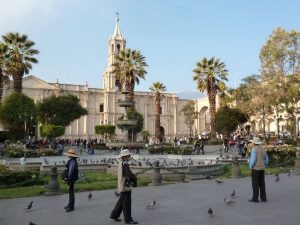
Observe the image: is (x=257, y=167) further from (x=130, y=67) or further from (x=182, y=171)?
(x=130, y=67)

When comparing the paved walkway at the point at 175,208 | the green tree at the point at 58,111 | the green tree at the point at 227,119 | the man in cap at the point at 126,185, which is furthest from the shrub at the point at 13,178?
the green tree at the point at 227,119

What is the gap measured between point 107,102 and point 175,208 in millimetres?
63265

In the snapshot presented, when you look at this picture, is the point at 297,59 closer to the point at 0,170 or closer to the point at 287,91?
the point at 287,91

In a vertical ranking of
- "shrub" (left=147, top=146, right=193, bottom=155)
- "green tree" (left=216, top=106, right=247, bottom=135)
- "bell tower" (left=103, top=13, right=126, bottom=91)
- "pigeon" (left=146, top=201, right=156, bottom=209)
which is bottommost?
→ "pigeon" (left=146, top=201, right=156, bottom=209)

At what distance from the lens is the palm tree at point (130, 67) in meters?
41.9

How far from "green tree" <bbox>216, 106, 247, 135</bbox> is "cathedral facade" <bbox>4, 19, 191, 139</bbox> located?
18.8 meters

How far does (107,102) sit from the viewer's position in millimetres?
70812

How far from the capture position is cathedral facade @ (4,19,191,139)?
210ft

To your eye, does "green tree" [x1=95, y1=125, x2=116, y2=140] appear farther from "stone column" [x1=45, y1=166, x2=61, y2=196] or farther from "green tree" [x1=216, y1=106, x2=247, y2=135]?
"stone column" [x1=45, y1=166, x2=61, y2=196]

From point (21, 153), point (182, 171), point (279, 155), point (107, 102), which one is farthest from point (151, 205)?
point (107, 102)

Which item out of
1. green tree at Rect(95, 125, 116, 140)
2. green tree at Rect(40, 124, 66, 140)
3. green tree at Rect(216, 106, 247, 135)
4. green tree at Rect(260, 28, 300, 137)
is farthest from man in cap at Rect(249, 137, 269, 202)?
green tree at Rect(95, 125, 116, 140)

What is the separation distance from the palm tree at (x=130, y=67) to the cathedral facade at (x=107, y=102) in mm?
20561

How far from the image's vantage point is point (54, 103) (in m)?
47.1

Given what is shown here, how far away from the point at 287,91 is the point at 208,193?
86.5 feet
